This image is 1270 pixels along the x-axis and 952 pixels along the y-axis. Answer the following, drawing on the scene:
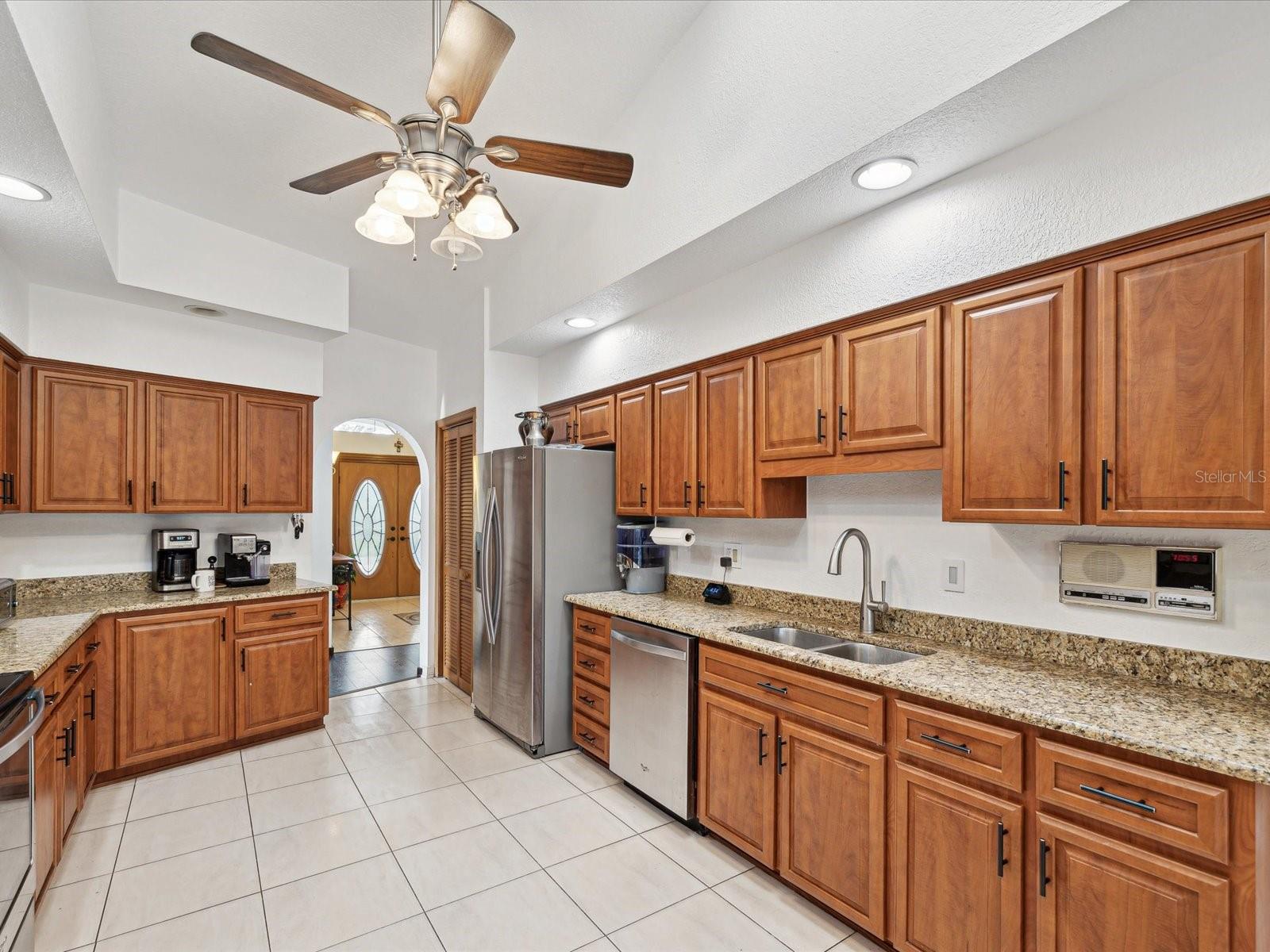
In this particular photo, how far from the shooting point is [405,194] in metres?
1.83

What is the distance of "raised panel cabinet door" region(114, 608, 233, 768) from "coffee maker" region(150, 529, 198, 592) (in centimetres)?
42

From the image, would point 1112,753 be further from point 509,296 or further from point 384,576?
point 384,576

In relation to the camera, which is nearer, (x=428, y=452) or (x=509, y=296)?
(x=509, y=296)

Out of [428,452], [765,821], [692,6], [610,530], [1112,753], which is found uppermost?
[692,6]

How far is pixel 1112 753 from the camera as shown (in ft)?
4.95

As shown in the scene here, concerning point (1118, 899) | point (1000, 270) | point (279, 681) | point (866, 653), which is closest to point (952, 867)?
point (1118, 899)

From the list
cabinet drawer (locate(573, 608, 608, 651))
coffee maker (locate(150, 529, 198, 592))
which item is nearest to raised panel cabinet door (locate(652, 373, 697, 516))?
cabinet drawer (locate(573, 608, 608, 651))

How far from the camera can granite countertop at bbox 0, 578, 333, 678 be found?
2305 millimetres

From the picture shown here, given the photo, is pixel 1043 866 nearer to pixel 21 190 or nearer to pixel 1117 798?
pixel 1117 798

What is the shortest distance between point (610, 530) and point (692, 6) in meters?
2.62

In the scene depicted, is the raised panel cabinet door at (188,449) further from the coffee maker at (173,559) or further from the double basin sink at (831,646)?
the double basin sink at (831,646)

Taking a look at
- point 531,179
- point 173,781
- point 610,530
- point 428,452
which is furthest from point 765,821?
point 428,452

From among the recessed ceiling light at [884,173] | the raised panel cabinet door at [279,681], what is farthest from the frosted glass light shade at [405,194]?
the raised panel cabinet door at [279,681]

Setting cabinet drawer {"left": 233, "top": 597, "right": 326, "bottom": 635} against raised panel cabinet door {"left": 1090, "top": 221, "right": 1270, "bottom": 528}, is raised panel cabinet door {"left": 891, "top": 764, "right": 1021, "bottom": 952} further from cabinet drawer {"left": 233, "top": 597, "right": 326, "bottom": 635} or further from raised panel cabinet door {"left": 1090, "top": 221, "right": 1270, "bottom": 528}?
cabinet drawer {"left": 233, "top": 597, "right": 326, "bottom": 635}
